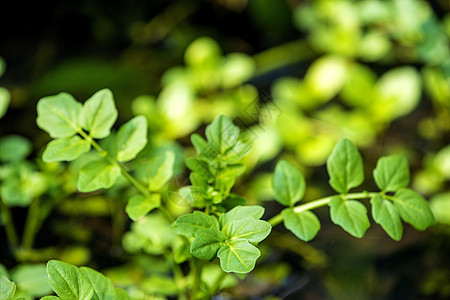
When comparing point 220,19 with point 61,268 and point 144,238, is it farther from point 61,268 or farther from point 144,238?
point 61,268

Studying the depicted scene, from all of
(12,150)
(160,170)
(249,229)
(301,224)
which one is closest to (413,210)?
(301,224)

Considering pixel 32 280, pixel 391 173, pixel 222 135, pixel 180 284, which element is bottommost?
pixel 180 284

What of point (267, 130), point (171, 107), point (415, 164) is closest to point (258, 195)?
point (267, 130)

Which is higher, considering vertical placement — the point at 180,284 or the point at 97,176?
the point at 97,176

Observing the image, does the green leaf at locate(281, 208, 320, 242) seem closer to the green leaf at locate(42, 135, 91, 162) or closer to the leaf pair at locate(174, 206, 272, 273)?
the leaf pair at locate(174, 206, 272, 273)

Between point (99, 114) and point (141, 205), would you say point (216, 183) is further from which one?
point (99, 114)

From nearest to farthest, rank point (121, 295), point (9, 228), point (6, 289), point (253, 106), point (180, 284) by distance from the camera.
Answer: point (6, 289), point (121, 295), point (180, 284), point (9, 228), point (253, 106)

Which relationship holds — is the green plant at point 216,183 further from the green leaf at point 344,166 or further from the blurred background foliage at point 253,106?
the blurred background foliage at point 253,106
